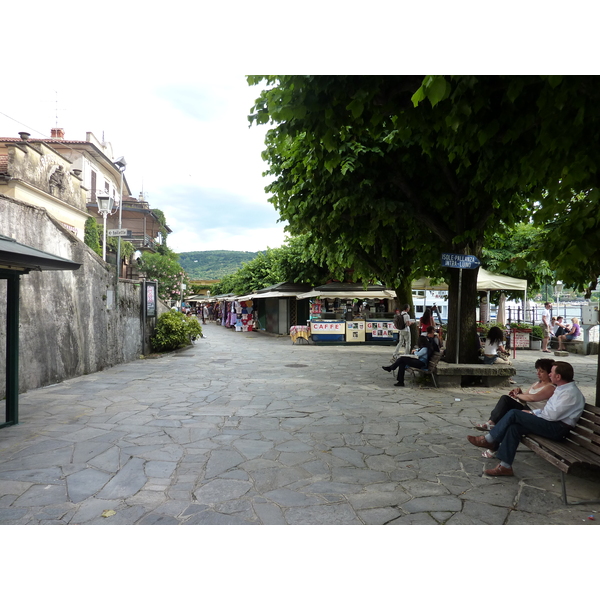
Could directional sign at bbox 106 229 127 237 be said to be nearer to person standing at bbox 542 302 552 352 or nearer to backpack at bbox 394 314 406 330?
backpack at bbox 394 314 406 330

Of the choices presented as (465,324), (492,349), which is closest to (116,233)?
(465,324)

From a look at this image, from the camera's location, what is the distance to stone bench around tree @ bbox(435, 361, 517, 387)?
330 inches

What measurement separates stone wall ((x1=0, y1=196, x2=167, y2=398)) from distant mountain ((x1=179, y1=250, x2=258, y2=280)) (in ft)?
328

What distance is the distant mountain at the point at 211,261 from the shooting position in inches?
4398

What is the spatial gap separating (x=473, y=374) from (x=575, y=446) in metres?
4.60

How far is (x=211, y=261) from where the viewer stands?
387 ft

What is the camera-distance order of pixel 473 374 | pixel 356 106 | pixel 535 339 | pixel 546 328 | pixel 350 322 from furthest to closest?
1. pixel 350 322
2. pixel 535 339
3. pixel 546 328
4. pixel 473 374
5. pixel 356 106

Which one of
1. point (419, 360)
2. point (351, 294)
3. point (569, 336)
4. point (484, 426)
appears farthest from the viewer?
point (351, 294)

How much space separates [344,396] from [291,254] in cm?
1737

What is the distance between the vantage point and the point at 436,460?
4535mm

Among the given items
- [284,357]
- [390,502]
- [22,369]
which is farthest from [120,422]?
[284,357]

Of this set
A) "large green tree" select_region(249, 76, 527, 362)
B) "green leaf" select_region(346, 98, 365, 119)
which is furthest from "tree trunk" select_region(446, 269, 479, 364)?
"green leaf" select_region(346, 98, 365, 119)

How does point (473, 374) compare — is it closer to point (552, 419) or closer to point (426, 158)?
point (426, 158)

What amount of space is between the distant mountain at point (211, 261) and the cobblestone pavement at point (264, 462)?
104801 millimetres
